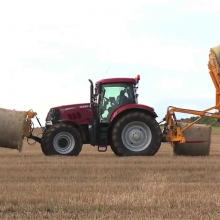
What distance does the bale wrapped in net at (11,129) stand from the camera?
45.6ft

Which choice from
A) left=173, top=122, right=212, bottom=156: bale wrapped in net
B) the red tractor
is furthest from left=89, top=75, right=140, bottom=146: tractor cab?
left=173, top=122, right=212, bottom=156: bale wrapped in net

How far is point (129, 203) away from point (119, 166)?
4161 mm

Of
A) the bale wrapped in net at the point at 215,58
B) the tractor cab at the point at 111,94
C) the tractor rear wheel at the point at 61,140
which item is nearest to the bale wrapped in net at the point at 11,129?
the tractor rear wheel at the point at 61,140

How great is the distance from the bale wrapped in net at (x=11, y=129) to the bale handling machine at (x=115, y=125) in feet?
1.53

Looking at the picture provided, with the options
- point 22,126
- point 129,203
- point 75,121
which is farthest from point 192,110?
point 129,203

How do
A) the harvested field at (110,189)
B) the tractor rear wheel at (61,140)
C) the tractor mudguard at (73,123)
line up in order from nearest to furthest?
the harvested field at (110,189) → the tractor rear wheel at (61,140) → the tractor mudguard at (73,123)

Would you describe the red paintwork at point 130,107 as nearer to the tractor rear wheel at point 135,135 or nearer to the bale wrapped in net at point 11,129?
the tractor rear wheel at point 135,135

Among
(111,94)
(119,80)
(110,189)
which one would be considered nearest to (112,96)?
(111,94)

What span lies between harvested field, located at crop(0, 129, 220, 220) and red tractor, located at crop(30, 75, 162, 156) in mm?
1325

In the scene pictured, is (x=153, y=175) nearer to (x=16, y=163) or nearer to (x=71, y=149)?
(x=16, y=163)

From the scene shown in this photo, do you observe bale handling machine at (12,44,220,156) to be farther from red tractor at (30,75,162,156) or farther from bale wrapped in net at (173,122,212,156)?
bale wrapped in net at (173,122,212,156)

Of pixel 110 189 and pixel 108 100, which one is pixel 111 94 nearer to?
pixel 108 100

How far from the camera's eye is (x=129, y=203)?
24.4 feet

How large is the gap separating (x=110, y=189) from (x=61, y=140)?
5975 millimetres
